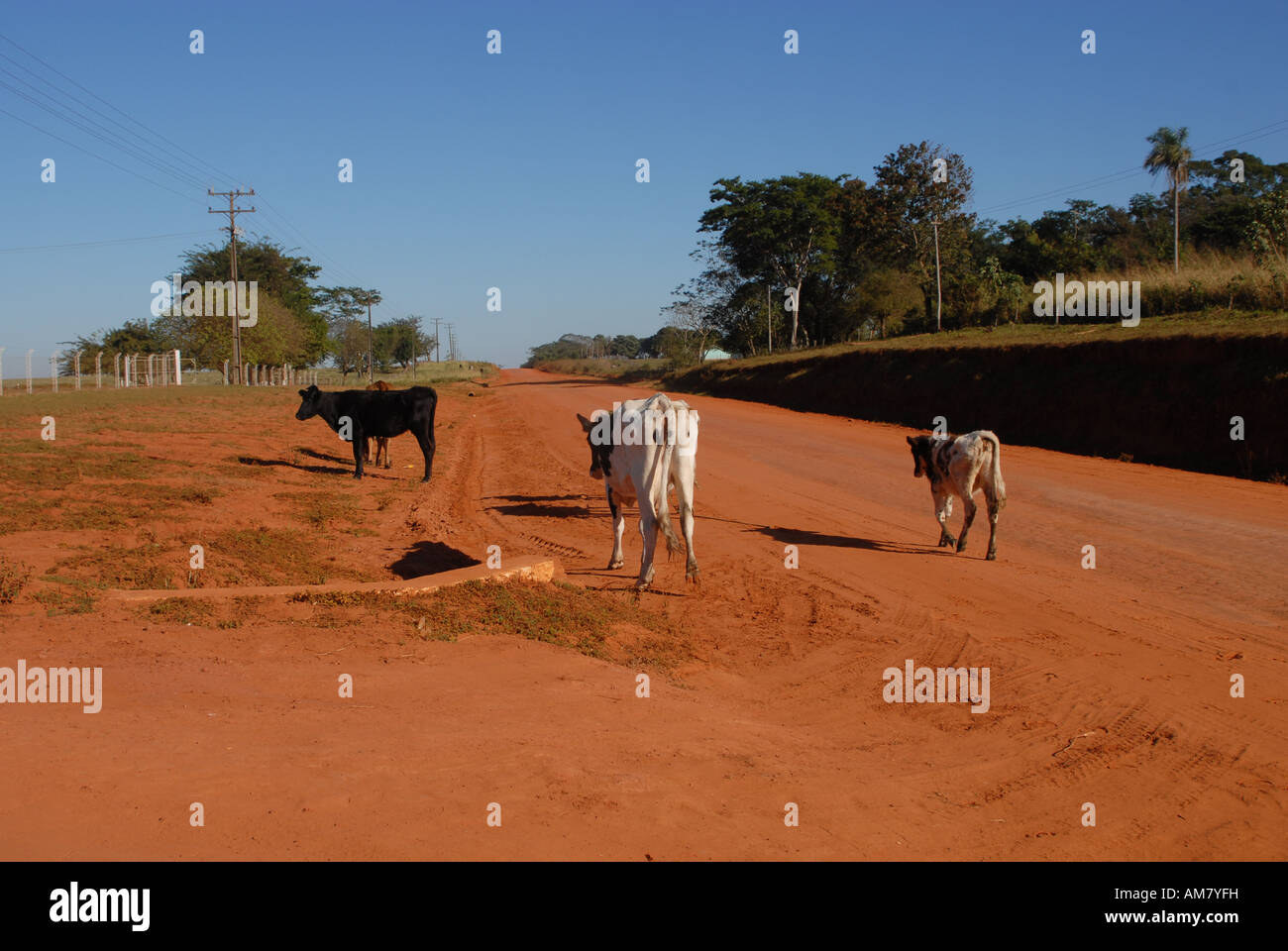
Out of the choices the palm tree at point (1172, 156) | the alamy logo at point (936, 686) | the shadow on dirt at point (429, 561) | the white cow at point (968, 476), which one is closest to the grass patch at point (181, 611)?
the shadow on dirt at point (429, 561)

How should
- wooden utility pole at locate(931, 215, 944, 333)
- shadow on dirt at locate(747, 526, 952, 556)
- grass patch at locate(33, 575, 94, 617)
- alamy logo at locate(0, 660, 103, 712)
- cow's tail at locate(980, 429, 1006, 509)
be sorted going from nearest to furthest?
→ alamy logo at locate(0, 660, 103, 712), grass patch at locate(33, 575, 94, 617), cow's tail at locate(980, 429, 1006, 509), shadow on dirt at locate(747, 526, 952, 556), wooden utility pole at locate(931, 215, 944, 333)

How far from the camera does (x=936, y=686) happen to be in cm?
693

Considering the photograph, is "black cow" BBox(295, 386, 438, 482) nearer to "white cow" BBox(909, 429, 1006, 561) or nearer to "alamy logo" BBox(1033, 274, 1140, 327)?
"white cow" BBox(909, 429, 1006, 561)

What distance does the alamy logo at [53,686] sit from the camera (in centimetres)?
552

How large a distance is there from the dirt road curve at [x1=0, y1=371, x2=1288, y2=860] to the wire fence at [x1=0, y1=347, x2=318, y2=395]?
136ft

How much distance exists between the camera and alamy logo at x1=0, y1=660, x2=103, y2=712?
5.52 meters

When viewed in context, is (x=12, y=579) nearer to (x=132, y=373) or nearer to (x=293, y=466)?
(x=293, y=466)

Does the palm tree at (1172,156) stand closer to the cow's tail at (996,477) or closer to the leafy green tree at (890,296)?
the leafy green tree at (890,296)

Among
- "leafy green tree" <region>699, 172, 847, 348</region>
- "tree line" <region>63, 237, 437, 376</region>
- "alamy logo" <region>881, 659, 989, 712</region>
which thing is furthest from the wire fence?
"alamy logo" <region>881, 659, 989, 712</region>

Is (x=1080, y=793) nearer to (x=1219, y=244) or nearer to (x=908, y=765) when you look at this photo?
(x=908, y=765)

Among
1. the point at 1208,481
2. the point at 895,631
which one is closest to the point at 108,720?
the point at 895,631

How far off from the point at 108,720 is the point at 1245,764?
A: 6414 mm
